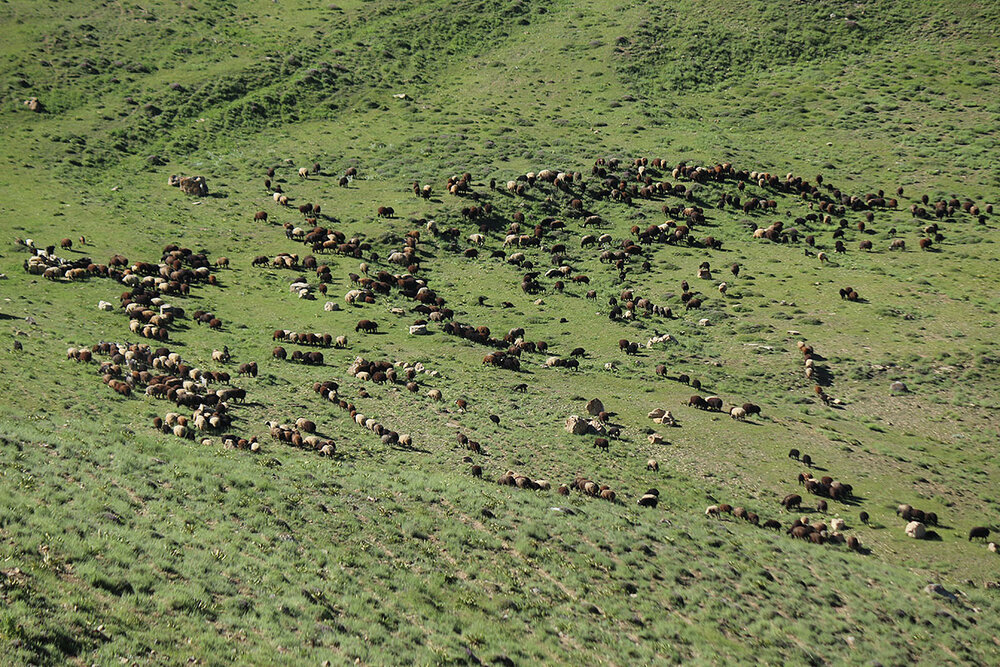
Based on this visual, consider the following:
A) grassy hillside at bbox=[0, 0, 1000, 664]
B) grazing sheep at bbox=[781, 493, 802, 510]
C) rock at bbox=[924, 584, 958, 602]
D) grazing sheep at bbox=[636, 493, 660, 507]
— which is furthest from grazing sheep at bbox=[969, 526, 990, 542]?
grazing sheep at bbox=[636, 493, 660, 507]

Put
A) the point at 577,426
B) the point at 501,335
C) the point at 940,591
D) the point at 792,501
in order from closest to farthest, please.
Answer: the point at 940,591 < the point at 792,501 < the point at 577,426 < the point at 501,335

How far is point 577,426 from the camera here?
38.2m

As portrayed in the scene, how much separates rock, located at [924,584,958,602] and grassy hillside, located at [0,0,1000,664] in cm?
32

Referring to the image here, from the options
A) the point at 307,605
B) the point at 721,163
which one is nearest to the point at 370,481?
the point at 307,605

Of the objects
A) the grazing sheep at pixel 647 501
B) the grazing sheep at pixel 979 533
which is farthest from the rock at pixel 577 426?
the grazing sheep at pixel 979 533

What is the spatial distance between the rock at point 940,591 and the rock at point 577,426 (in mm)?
14829

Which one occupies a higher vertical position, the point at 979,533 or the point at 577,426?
the point at 577,426

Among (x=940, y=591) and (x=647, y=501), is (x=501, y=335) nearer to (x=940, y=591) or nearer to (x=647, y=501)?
(x=647, y=501)

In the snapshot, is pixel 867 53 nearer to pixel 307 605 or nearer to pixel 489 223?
pixel 489 223

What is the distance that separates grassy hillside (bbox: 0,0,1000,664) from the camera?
21625 millimetres

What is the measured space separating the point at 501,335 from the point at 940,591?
2727cm

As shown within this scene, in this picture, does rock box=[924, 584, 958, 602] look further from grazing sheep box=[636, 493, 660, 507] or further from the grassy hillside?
grazing sheep box=[636, 493, 660, 507]

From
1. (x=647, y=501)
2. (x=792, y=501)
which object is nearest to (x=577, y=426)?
(x=647, y=501)

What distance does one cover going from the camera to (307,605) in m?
19.6
